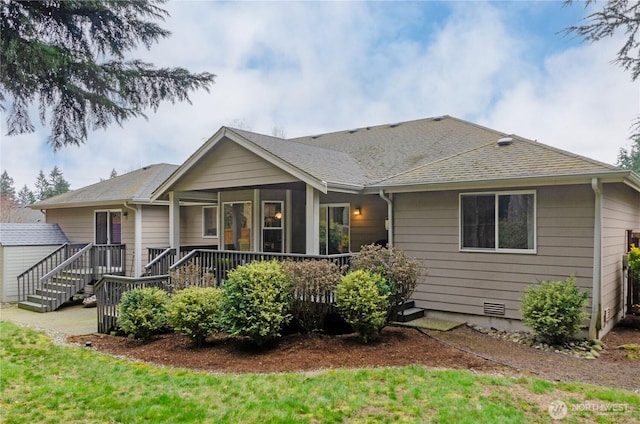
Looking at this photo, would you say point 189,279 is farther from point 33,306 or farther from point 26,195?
point 26,195

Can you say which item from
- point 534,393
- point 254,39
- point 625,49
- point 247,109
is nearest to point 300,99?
point 247,109

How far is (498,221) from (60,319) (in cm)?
1075

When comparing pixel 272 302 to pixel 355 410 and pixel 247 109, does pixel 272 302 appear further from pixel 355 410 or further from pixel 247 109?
pixel 247 109

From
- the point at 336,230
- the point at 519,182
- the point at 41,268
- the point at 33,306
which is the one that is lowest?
the point at 33,306

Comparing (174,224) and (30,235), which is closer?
(174,224)

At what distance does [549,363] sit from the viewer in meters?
6.14

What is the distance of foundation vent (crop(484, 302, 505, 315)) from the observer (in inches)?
321

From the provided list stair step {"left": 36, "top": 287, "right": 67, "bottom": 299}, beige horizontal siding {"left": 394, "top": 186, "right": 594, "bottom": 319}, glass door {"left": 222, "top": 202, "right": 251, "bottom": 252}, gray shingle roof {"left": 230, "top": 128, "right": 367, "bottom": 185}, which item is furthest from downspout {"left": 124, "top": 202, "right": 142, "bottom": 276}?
beige horizontal siding {"left": 394, "top": 186, "right": 594, "bottom": 319}

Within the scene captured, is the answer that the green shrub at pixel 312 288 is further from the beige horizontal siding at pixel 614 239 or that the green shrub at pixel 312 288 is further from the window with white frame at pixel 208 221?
the window with white frame at pixel 208 221

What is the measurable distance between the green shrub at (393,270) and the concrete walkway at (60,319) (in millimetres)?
6294

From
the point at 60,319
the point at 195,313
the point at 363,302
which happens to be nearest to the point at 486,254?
the point at 363,302

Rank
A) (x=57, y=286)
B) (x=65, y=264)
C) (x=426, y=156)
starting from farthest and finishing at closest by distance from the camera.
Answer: (x=65, y=264) → (x=57, y=286) → (x=426, y=156)

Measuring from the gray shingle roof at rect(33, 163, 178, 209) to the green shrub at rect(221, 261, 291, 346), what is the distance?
26.2 feet

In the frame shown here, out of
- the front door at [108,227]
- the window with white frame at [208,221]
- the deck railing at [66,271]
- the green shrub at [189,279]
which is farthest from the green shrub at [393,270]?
the front door at [108,227]
